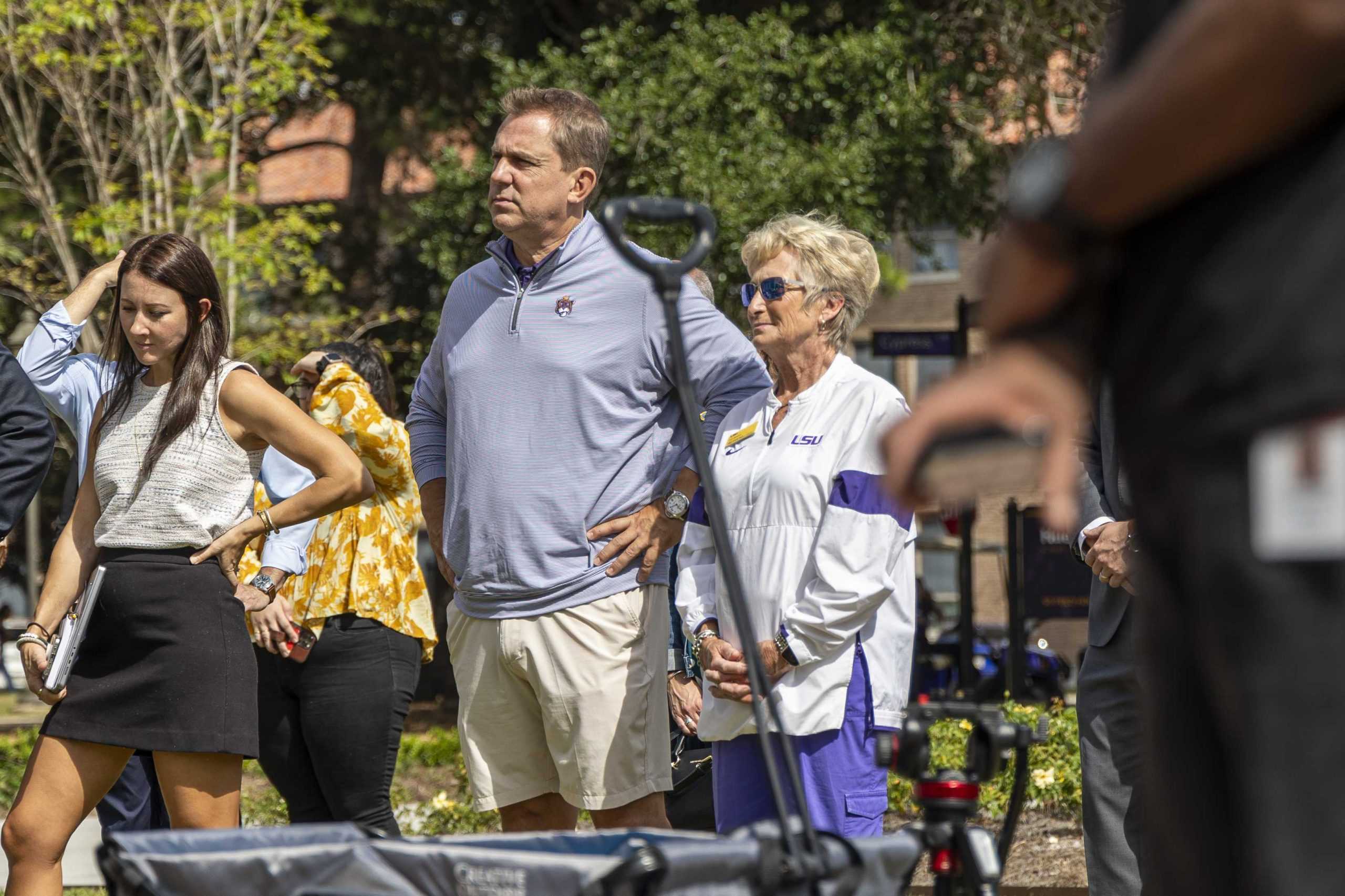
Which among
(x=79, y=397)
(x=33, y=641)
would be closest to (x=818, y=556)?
(x=33, y=641)

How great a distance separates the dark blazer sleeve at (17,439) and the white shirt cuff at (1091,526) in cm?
307

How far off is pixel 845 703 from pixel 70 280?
37.7 feet

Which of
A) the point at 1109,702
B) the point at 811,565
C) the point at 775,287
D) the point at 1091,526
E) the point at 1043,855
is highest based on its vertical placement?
the point at 775,287

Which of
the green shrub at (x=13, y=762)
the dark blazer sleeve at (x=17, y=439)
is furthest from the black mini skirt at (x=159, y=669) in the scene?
the green shrub at (x=13, y=762)

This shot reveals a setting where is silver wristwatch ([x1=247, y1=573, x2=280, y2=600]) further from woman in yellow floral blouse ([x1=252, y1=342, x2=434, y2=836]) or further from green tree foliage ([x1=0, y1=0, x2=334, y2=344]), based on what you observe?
green tree foliage ([x1=0, y1=0, x2=334, y2=344])

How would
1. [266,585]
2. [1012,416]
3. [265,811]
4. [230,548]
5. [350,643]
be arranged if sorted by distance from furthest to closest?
[265,811] < [350,643] < [266,585] < [230,548] < [1012,416]

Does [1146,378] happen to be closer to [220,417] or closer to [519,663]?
[519,663]

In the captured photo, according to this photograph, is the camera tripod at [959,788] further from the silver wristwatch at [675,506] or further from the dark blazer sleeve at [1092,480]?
the dark blazer sleeve at [1092,480]

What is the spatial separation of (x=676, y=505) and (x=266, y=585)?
5.86 ft

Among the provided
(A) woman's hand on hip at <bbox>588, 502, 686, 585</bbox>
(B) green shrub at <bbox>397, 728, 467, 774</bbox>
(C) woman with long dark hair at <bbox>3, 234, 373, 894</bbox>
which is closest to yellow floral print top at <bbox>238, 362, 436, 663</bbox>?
(C) woman with long dark hair at <bbox>3, 234, 373, 894</bbox>

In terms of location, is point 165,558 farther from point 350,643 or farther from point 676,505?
point 676,505

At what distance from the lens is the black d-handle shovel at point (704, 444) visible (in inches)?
81.4

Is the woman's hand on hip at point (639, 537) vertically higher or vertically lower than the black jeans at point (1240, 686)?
higher

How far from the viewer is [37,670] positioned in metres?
4.28
